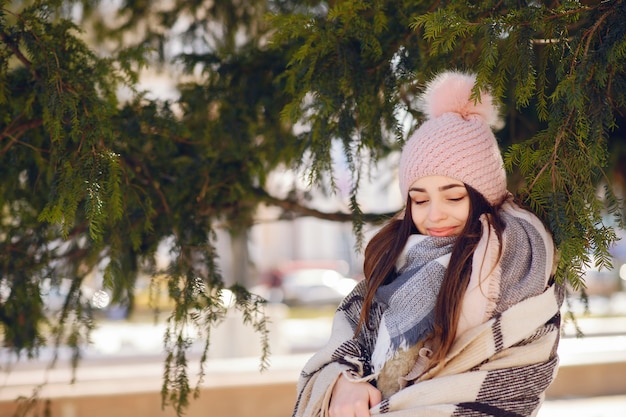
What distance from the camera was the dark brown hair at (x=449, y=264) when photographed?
2.06 meters

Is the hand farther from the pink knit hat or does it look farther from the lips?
the pink knit hat

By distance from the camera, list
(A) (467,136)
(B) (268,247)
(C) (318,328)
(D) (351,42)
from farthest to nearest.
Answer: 1. (B) (268,247)
2. (C) (318,328)
3. (D) (351,42)
4. (A) (467,136)

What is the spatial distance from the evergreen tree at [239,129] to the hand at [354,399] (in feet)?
2.01

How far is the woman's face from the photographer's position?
226 cm

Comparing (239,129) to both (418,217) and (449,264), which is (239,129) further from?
(449,264)

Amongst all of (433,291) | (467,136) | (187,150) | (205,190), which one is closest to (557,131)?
(467,136)

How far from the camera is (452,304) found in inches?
81.0

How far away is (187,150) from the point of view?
3576 mm

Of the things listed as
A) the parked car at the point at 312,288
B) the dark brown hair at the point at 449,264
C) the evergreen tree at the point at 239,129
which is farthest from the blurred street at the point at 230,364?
the parked car at the point at 312,288

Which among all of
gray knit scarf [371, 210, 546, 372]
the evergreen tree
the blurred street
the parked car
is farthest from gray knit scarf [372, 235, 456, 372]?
the parked car

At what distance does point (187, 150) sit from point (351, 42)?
1160 mm

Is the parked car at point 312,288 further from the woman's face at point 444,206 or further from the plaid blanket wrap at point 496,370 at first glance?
the plaid blanket wrap at point 496,370

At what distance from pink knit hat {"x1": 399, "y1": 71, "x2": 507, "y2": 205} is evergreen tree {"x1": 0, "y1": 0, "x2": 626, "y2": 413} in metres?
0.09

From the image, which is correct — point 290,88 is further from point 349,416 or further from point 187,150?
point 349,416
